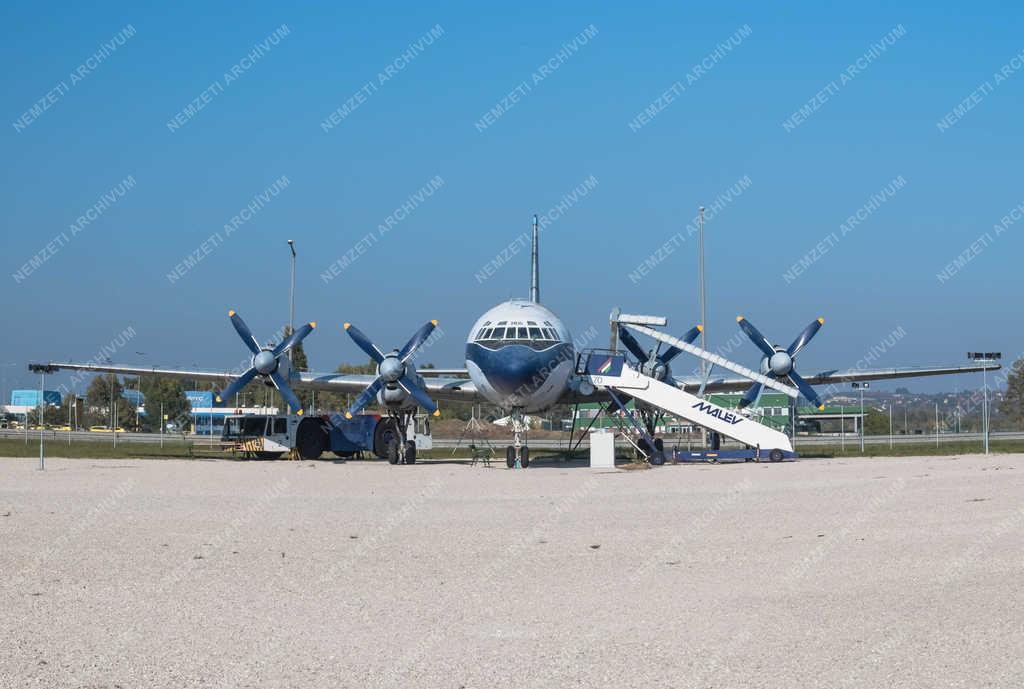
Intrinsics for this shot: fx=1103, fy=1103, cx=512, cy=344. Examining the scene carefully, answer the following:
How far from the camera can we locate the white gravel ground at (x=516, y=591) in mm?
8273

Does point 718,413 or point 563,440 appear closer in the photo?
point 718,413

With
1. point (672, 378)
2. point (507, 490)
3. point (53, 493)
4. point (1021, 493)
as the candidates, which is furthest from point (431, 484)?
point (672, 378)

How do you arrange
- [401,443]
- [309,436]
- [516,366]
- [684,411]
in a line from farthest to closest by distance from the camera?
[309,436] < [401,443] < [684,411] < [516,366]

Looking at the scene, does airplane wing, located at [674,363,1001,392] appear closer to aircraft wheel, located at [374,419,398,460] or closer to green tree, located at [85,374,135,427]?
aircraft wheel, located at [374,419,398,460]

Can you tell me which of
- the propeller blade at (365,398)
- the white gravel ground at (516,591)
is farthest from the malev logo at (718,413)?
the white gravel ground at (516,591)

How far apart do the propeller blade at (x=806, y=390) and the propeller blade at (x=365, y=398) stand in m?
15.9

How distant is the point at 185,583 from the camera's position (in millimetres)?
11977

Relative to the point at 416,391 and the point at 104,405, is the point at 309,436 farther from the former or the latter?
the point at 104,405

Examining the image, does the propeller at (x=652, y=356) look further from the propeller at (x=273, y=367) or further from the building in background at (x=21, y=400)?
the building in background at (x=21, y=400)

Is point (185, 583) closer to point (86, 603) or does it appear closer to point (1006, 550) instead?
point (86, 603)

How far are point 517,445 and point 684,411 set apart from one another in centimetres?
620

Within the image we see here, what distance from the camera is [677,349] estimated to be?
140 ft

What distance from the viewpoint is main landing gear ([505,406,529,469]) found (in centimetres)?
3516

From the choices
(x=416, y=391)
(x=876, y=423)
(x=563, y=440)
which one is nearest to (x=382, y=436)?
(x=416, y=391)
